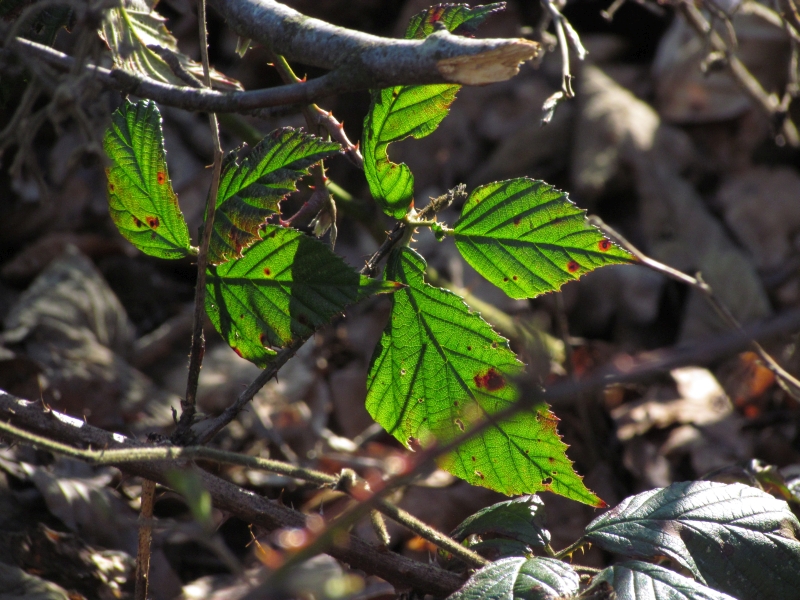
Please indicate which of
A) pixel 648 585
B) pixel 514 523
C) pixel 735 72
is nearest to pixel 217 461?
pixel 514 523

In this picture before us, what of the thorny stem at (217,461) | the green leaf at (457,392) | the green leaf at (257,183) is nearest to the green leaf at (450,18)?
the green leaf at (257,183)

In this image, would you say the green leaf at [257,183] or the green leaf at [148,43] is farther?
the green leaf at [148,43]

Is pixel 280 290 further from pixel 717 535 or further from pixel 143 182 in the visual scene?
pixel 717 535

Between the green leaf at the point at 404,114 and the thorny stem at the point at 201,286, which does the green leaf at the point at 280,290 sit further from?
the green leaf at the point at 404,114

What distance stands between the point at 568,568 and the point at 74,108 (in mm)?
924

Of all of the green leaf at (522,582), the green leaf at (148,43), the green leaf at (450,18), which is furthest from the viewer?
the green leaf at (148,43)

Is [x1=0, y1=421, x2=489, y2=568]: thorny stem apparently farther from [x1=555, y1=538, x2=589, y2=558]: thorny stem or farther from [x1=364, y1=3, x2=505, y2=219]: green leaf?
[x1=364, y1=3, x2=505, y2=219]: green leaf

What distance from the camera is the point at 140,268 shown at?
3.06m

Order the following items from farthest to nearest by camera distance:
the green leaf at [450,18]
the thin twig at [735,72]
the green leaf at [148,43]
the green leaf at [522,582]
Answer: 1. the thin twig at [735,72]
2. the green leaf at [148,43]
3. the green leaf at [450,18]
4. the green leaf at [522,582]

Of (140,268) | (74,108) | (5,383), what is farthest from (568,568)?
(140,268)

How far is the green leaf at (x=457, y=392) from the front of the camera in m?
1.08

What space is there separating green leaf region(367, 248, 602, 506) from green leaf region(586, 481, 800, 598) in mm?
79

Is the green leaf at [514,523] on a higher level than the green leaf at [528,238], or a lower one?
lower

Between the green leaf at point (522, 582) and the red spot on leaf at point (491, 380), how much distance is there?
0.84 ft
